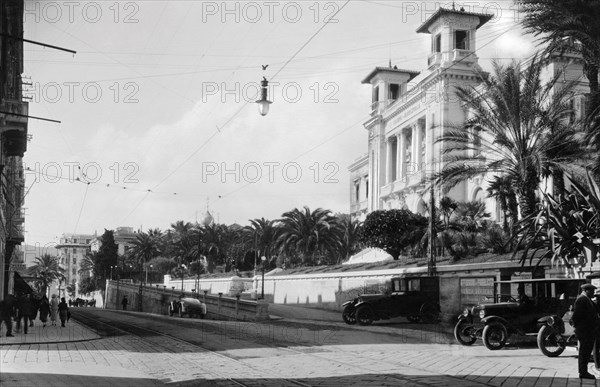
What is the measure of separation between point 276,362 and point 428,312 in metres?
13.5

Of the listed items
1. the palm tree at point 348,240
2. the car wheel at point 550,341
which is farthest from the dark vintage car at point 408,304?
the palm tree at point 348,240

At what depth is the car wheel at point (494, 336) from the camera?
55.0 feet

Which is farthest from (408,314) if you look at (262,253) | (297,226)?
(262,253)

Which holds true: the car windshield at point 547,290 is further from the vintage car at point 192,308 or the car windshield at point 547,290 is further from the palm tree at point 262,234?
the palm tree at point 262,234

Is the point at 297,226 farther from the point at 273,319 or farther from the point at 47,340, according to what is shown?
the point at 47,340

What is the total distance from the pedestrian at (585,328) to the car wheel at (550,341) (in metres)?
2.96

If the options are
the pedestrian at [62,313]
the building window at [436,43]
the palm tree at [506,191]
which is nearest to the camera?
the pedestrian at [62,313]

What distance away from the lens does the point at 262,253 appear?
68500 mm

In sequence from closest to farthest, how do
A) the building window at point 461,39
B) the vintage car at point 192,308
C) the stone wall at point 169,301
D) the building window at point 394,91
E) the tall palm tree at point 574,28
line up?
the tall palm tree at point 574,28 → the stone wall at point 169,301 → the vintage car at point 192,308 → the building window at point 461,39 → the building window at point 394,91

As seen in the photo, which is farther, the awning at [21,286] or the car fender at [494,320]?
the awning at [21,286]

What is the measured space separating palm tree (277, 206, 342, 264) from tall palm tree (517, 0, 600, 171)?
3662 cm

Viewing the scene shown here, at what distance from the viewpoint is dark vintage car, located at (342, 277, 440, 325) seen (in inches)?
1035

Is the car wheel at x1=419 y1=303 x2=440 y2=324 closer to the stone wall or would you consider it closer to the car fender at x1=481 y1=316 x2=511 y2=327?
the car fender at x1=481 y1=316 x2=511 y2=327

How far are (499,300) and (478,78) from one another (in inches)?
388
